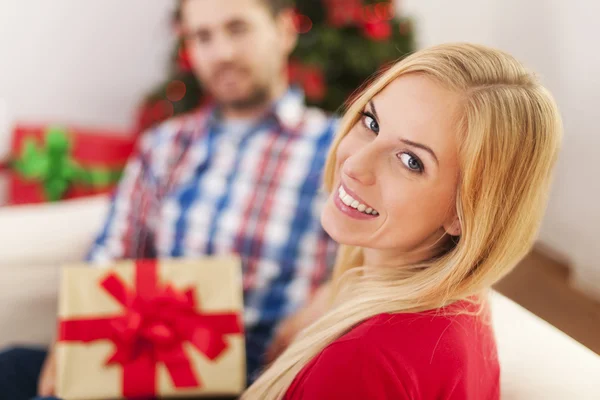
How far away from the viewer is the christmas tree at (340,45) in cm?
199

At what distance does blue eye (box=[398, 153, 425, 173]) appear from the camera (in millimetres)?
679

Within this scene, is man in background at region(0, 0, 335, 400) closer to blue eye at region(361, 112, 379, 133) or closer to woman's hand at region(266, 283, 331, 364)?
woman's hand at region(266, 283, 331, 364)

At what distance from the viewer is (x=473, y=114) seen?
65 centimetres

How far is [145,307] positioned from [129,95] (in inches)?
72.6

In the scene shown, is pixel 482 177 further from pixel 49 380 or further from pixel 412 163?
pixel 49 380

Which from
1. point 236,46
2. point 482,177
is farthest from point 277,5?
point 482,177

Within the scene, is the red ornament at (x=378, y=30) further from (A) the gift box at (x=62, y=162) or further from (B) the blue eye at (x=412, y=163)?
(B) the blue eye at (x=412, y=163)

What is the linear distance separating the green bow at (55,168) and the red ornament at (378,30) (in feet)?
3.00

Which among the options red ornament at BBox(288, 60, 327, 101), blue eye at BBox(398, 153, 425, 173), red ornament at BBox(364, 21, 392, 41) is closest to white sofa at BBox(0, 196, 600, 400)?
blue eye at BBox(398, 153, 425, 173)

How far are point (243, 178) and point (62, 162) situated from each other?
76 cm

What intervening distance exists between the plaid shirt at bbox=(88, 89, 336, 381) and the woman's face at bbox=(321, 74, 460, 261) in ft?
2.15

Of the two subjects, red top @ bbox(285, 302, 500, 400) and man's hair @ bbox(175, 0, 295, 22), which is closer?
red top @ bbox(285, 302, 500, 400)

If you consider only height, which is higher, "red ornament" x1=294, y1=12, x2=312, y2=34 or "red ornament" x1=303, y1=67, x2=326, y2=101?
"red ornament" x1=294, y1=12, x2=312, y2=34

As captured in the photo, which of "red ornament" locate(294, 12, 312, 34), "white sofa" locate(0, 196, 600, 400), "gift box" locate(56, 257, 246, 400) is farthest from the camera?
"red ornament" locate(294, 12, 312, 34)
